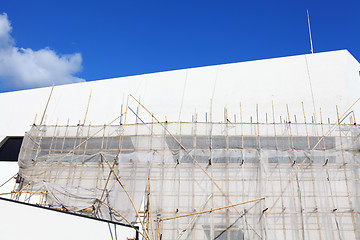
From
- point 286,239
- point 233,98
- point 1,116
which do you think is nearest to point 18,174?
point 1,116

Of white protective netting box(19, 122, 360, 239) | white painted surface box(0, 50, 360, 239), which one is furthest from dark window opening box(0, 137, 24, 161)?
white protective netting box(19, 122, 360, 239)

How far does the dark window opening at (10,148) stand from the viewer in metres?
11.9

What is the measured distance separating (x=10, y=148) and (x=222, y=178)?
27.9 feet

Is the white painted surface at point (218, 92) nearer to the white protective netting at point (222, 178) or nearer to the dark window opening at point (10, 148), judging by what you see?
the dark window opening at point (10, 148)

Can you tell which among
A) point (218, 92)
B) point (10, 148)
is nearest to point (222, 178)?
point (218, 92)

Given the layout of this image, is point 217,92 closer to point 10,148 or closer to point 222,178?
point 222,178

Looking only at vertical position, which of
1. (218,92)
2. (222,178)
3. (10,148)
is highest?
(218,92)

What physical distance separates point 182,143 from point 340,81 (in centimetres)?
560

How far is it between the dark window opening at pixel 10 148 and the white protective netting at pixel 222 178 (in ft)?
6.01

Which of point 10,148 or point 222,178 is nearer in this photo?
point 222,178

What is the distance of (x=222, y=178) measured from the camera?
9.08m

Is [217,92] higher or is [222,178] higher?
[217,92]

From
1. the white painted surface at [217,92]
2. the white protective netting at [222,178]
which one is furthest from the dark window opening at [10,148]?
the white protective netting at [222,178]

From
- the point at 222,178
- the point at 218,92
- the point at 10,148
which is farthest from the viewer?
the point at 10,148
